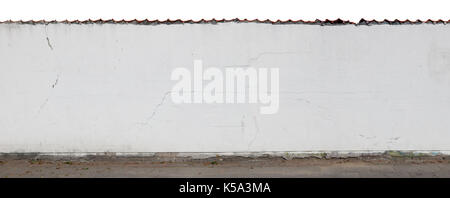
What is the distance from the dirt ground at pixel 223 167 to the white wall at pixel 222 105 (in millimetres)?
198

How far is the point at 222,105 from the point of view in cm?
740

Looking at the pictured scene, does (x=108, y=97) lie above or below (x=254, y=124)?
above

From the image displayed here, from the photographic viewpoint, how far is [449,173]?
676 centimetres

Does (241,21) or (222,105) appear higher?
(241,21)

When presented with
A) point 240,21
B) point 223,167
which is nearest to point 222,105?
point 223,167

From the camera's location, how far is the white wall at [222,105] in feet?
24.0

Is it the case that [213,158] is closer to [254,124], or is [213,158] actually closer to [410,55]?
[254,124]

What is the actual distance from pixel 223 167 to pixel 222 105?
100cm

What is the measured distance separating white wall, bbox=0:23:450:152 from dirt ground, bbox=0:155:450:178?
0.20 m

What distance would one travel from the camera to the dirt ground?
683cm

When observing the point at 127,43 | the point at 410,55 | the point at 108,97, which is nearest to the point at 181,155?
the point at 108,97

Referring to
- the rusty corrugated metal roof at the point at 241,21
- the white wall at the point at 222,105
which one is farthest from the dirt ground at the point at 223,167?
the rusty corrugated metal roof at the point at 241,21

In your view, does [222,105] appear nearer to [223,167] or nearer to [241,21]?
[223,167]
